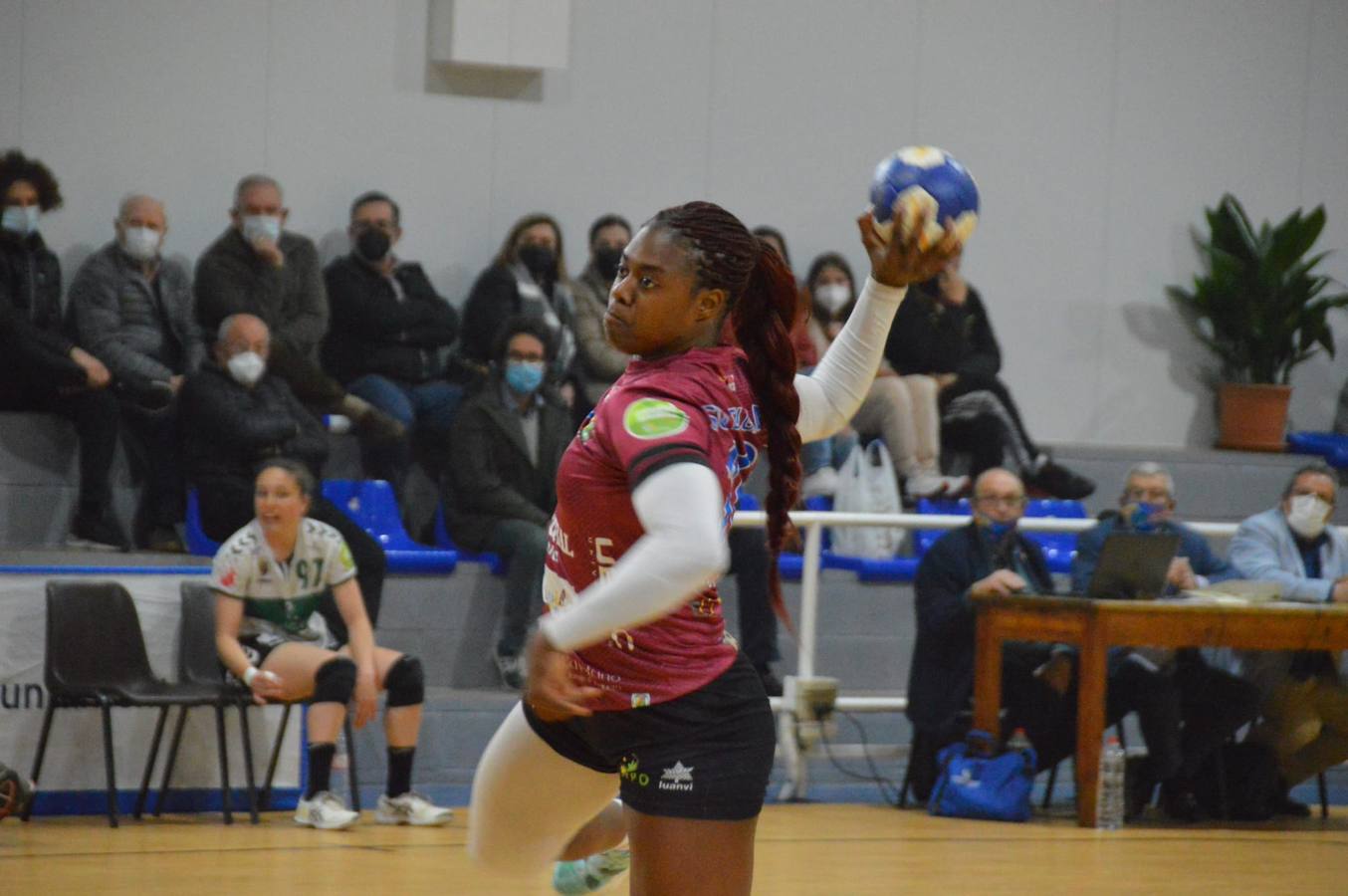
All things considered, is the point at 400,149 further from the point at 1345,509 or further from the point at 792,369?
the point at 792,369

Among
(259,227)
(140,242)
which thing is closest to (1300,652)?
(259,227)

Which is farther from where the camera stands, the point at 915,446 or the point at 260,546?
the point at 915,446

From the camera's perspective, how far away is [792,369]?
9.86 ft

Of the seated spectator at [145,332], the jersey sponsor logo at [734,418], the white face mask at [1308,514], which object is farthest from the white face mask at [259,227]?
the jersey sponsor logo at [734,418]

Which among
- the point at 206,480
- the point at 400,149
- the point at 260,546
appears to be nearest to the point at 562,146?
the point at 400,149

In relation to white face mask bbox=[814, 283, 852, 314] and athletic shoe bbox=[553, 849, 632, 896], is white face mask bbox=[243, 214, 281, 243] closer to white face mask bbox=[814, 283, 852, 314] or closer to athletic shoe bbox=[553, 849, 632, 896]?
white face mask bbox=[814, 283, 852, 314]

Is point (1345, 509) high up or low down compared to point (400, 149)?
down

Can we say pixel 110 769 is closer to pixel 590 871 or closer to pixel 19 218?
pixel 19 218

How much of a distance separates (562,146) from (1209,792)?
4.64 meters

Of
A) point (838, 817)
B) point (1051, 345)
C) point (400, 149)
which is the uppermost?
point (400, 149)

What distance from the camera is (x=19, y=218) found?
786cm

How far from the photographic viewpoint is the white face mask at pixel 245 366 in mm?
7688

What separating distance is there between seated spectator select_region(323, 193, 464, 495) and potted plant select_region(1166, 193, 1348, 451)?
4.85 meters

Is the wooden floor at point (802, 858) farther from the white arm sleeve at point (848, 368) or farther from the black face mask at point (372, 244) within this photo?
the black face mask at point (372, 244)
